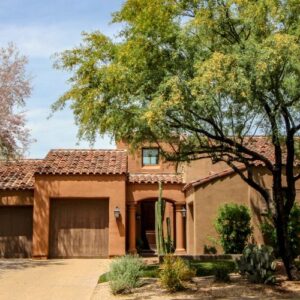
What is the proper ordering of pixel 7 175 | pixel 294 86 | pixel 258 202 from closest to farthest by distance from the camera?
pixel 294 86, pixel 258 202, pixel 7 175

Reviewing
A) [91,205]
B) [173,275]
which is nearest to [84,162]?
[91,205]

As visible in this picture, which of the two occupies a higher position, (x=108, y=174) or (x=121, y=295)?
(x=108, y=174)

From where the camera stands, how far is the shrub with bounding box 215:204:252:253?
70.8 ft

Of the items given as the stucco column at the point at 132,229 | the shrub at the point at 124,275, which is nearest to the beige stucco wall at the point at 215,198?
the stucco column at the point at 132,229

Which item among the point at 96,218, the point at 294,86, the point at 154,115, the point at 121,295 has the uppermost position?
the point at 294,86

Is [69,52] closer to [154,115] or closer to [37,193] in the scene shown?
[154,115]

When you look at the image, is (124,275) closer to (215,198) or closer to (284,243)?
(284,243)

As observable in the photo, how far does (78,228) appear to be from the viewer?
23.7m

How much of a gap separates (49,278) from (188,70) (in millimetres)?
7935

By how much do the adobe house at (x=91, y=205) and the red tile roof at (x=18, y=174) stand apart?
47mm

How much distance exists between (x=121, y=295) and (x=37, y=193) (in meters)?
12.3

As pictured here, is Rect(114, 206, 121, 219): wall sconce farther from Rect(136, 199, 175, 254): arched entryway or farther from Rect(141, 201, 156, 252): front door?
Rect(141, 201, 156, 252): front door

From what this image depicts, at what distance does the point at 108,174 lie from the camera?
79.0ft

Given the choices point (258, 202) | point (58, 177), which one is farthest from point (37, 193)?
point (258, 202)
